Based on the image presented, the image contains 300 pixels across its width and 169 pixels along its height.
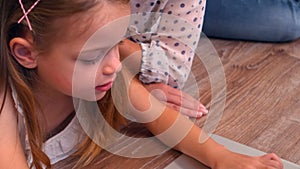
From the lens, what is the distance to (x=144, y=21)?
1.12 meters

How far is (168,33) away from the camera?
3.54 ft

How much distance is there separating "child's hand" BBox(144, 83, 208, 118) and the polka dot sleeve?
0.06 ft

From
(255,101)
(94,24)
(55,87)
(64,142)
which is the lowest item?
(255,101)

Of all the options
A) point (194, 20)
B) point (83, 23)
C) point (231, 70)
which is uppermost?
point (83, 23)

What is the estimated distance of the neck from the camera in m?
0.86

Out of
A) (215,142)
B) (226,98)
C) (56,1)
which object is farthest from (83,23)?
(226,98)

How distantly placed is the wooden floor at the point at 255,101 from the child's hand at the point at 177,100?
0.02 m

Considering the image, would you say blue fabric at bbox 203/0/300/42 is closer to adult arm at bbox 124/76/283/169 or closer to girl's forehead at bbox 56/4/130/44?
adult arm at bbox 124/76/283/169

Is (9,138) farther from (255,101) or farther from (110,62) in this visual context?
(255,101)

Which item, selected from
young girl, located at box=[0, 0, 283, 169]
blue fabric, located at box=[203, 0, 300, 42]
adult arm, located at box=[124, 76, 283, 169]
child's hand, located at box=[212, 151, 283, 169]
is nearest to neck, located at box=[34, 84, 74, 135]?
young girl, located at box=[0, 0, 283, 169]

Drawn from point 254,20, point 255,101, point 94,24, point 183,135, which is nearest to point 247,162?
point 183,135

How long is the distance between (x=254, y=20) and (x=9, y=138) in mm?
734

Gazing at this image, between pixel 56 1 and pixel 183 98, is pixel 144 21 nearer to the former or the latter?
pixel 183 98

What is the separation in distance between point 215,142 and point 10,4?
417mm
